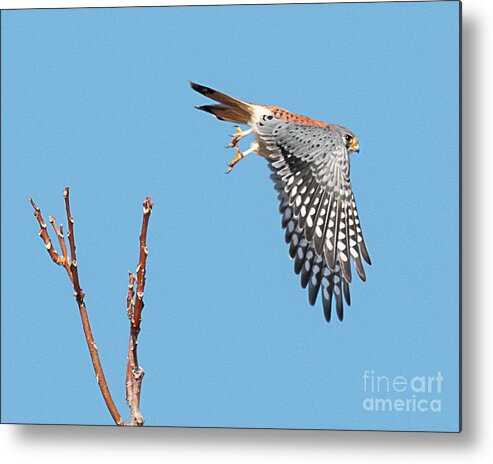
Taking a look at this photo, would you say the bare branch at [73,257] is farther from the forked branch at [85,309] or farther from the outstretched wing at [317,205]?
the outstretched wing at [317,205]

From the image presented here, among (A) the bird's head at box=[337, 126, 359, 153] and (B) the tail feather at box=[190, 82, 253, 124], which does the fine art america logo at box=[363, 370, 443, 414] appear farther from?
(B) the tail feather at box=[190, 82, 253, 124]

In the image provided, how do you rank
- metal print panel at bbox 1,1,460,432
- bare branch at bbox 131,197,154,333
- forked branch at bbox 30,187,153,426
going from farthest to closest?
metal print panel at bbox 1,1,460,432 < forked branch at bbox 30,187,153,426 < bare branch at bbox 131,197,154,333

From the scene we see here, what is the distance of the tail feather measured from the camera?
3.03m

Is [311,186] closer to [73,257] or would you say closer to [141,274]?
[141,274]

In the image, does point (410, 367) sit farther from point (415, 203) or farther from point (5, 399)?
point (5, 399)

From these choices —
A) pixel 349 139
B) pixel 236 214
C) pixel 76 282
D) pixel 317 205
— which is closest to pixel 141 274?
pixel 76 282

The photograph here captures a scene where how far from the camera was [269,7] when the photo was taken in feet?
9.87

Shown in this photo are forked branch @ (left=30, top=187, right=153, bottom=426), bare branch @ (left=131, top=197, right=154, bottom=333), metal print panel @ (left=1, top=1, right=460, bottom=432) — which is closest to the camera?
bare branch @ (left=131, top=197, right=154, bottom=333)

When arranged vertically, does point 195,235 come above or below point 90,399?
above

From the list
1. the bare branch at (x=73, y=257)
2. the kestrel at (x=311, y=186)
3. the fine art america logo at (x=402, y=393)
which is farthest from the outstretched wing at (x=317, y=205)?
the bare branch at (x=73, y=257)

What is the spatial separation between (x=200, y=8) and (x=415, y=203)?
752mm

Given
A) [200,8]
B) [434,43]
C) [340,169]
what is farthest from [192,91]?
[434,43]

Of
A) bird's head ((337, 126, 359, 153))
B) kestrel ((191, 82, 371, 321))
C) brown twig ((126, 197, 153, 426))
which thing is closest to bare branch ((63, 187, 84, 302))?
brown twig ((126, 197, 153, 426))

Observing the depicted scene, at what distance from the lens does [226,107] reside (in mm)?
3041
